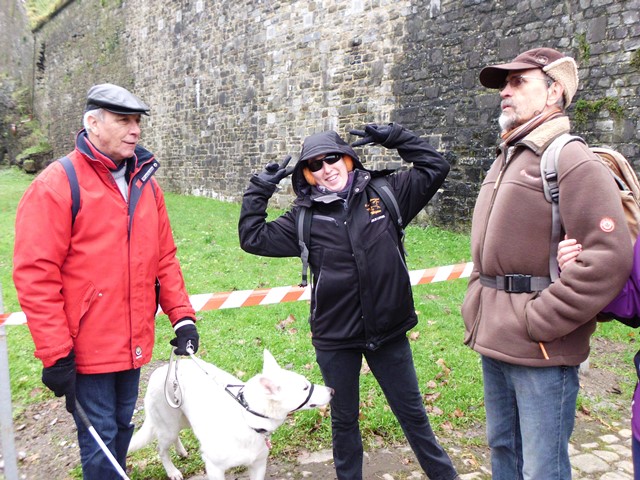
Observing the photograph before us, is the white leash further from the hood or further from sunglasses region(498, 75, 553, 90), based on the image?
sunglasses region(498, 75, 553, 90)

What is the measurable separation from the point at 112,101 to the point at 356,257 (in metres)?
1.42

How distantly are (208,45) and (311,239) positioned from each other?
14794mm

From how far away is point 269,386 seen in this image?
8.46ft

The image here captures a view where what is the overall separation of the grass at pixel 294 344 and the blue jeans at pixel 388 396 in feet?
2.40

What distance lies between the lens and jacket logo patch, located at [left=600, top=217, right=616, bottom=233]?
1858mm

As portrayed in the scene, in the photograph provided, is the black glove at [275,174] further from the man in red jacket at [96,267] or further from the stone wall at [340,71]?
the stone wall at [340,71]

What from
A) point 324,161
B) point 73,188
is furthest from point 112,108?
point 324,161

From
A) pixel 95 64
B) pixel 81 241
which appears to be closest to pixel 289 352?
pixel 81 241

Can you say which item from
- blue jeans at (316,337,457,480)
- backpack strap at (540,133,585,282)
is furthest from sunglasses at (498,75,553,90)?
blue jeans at (316,337,457,480)

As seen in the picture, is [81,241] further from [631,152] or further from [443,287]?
[631,152]

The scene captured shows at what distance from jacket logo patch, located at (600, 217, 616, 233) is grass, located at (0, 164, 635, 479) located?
230 centimetres

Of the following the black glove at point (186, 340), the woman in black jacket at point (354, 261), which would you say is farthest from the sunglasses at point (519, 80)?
the black glove at point (186, 340)

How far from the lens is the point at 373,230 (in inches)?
107

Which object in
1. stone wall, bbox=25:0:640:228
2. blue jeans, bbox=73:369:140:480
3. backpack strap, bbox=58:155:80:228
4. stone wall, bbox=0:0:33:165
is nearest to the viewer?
backpack strap, bbox=58:155:80:228
